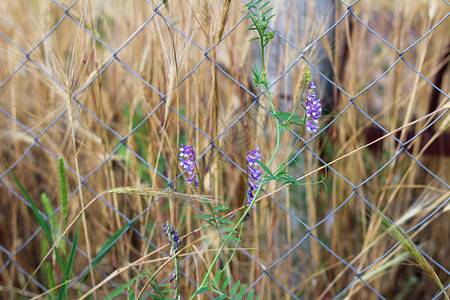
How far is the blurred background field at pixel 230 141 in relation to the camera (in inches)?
39.8

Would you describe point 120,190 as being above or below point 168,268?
above

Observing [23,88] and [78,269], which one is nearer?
[78,269]

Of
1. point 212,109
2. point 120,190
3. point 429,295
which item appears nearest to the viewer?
point 120,190

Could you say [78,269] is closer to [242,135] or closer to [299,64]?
[242,135]

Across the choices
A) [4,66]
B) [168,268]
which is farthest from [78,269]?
[4,66]

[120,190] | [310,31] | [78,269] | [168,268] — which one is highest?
[310,31]

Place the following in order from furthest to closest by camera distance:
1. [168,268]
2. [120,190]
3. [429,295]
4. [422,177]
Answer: [422,177] → [429,295] → [168,268] → [120,190]

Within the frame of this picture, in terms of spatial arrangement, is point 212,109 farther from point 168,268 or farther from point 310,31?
point 168,268

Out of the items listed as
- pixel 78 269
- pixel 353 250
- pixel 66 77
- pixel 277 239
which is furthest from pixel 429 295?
pixel 66 77

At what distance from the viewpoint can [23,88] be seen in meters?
1.77

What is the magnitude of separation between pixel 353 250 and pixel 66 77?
0.97 m

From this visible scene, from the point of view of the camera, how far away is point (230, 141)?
3.31 ft

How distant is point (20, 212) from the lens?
1.65m

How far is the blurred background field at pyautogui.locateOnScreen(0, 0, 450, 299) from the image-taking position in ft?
3.32
